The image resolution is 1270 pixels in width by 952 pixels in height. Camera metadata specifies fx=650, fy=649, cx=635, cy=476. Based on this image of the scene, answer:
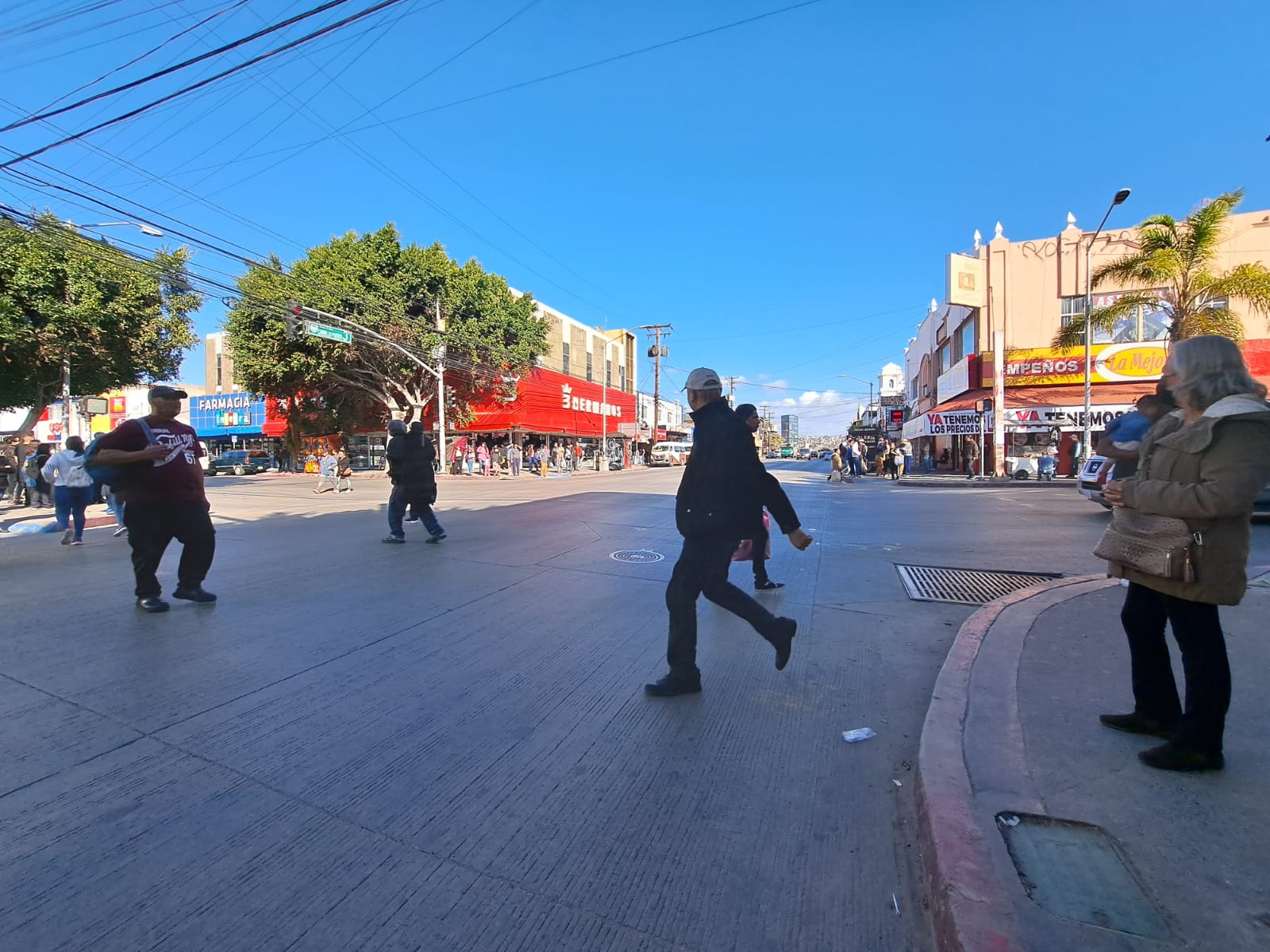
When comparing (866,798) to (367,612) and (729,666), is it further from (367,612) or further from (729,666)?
(367,612)

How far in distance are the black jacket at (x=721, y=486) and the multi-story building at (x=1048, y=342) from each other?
24752mm

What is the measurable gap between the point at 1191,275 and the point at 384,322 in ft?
97.0

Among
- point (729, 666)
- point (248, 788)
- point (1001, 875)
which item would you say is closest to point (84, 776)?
point (248, 788)

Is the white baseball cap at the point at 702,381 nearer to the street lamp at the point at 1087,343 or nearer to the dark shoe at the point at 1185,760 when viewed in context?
the dark shoe at the point at 1185,760

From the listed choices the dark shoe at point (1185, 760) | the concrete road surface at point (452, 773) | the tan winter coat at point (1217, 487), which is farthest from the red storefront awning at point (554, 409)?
the dark shoe at point (1185, 760)

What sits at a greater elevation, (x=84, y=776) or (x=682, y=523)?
(x=682, y=523)

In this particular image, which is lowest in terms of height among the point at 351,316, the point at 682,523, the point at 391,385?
the point at 682,523

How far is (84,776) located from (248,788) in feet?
2.38

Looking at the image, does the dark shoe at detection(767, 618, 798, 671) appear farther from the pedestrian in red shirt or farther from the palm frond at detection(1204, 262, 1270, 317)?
the palm frond at detection(1204, 262, 1270, 317)

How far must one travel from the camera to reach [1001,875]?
1956mm

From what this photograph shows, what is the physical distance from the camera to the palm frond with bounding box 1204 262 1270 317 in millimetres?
18328

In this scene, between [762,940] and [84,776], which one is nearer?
[762,940]

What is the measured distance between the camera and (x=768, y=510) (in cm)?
481

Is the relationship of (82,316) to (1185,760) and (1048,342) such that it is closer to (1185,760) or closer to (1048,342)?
(1185,760)
